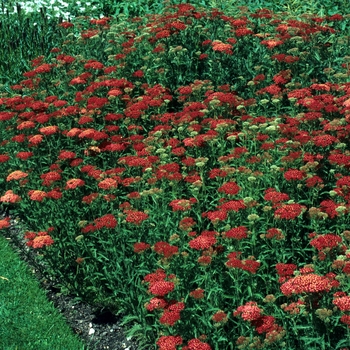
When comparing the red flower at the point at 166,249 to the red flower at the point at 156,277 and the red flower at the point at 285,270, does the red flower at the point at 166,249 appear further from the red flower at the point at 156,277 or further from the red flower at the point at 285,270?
the red flower at the point at 285,270

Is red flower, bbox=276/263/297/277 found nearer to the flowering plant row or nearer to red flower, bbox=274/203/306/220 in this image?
the flowering plant row

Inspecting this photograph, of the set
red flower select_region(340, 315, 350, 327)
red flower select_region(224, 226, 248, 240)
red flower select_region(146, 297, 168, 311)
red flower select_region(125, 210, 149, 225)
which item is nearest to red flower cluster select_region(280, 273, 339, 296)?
red flower select_region(340, 315, 350, 327)

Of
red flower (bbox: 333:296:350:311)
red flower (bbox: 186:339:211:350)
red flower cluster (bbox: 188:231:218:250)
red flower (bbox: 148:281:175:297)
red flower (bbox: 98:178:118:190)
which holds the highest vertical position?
red flower (bbox: 98:178:118:190)

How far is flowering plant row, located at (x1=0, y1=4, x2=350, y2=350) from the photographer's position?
4.56 meters

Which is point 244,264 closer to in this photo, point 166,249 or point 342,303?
point 166,249

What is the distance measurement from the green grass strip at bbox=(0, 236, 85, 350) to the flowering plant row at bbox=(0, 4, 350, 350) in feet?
0.91

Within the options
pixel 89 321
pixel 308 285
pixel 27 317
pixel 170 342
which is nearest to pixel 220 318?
pixel 170 342

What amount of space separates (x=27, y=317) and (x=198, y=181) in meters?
1.75

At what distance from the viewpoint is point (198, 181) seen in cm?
550

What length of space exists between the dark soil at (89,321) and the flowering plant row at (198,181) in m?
0.12

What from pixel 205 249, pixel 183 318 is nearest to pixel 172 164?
pixel 205 249

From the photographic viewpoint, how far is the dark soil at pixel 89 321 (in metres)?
5.37

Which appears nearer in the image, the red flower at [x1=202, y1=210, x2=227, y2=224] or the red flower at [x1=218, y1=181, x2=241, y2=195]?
the red flower at [x1=202, y1=210, x2=227, y2=224]

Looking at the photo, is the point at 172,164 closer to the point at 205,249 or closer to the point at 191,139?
the point at 191,139
